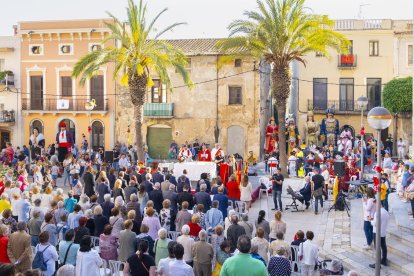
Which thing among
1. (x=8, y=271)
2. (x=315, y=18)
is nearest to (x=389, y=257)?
(x=8, y=271)

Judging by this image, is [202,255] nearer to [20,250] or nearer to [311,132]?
[20,250]

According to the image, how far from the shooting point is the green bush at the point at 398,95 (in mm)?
38312

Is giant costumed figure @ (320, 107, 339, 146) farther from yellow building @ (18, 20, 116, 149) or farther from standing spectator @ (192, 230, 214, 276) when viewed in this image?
standing spectator @ (192, 230, 214, 276)

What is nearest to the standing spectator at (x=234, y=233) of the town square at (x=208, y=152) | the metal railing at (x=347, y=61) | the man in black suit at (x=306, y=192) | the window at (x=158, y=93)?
the town square at (x=208, y=152)

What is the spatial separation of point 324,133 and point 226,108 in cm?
594

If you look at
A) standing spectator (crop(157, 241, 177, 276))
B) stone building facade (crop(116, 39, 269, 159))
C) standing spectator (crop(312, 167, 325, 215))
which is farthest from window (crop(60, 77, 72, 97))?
standing spectator (crop(157, 241, 177, 276))

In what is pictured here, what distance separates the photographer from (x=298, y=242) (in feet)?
41.2

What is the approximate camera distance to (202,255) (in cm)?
1128

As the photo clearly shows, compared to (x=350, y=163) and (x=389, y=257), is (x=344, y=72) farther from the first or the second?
(x=389, y=257)

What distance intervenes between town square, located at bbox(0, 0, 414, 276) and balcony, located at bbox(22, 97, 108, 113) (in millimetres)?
85

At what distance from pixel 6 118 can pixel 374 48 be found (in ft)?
76.2

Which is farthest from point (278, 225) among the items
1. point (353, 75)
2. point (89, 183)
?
point (353, 75)

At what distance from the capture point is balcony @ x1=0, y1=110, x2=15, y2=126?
128 ft

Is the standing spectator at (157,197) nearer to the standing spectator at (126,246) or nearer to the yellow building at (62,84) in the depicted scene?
the standing spectator at (126,246)
